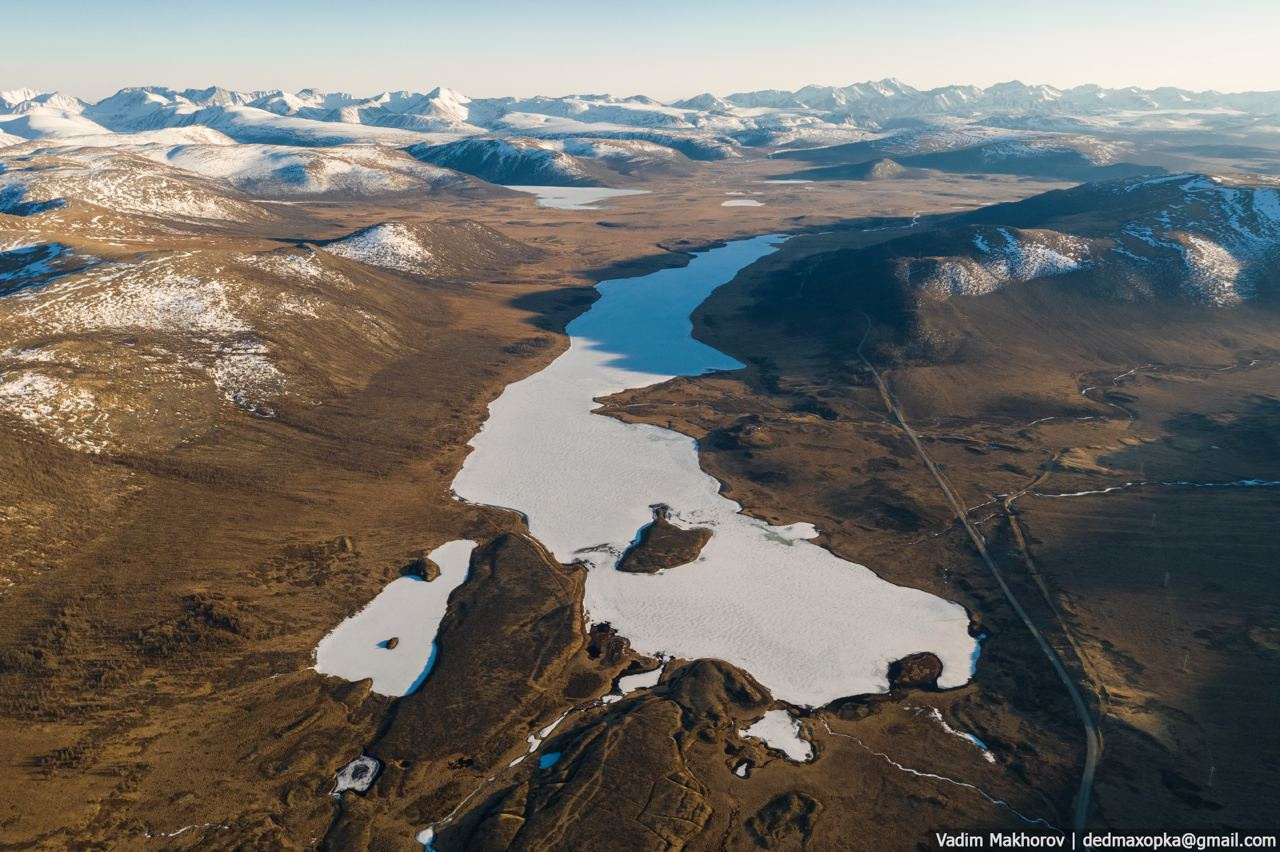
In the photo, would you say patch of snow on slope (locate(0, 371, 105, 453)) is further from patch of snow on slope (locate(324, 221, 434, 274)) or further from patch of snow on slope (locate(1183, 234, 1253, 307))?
patch of snow on slope (locate(1183, 234, 1253, 307))

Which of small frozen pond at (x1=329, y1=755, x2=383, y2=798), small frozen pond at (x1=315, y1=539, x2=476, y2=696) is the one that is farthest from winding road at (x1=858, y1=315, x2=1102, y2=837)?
small frozen pond at (x1=315, y1=539, x2=476, y2=696)

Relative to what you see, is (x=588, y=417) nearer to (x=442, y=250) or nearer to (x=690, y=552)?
(x=690, y=552)

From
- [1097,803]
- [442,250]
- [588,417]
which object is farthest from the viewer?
[442,250]

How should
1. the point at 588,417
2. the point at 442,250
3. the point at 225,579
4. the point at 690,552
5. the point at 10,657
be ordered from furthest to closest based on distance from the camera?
1. the point at 442,250
2. the point at 588,417
3. the point at 690,552
4. the point at 225,579
5. the point at 10,657

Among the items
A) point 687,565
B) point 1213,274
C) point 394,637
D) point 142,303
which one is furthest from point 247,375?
point 1213,274

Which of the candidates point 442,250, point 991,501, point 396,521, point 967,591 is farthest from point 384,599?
point 442,250
